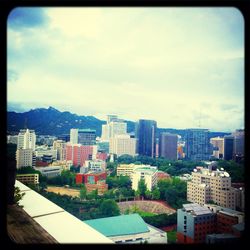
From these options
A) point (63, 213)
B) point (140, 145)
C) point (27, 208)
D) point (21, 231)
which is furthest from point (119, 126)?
point (21, 231)

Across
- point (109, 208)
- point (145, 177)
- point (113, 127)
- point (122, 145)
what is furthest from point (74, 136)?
point (109, 208)

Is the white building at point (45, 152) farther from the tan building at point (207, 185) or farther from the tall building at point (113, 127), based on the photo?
the tan building at point (207, 185)

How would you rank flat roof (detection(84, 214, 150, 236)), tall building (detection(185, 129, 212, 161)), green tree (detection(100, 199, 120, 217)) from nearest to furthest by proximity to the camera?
flat roof (detection(84, 214, 150, 236))
tall building (detection(185, 129, 212, 161))
green tree (detection(100, 199, 120, 217))

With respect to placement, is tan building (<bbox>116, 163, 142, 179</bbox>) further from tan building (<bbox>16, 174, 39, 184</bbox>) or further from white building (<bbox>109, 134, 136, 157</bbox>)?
tan building (<bbox>16, 174, 39, 184</bbox>)

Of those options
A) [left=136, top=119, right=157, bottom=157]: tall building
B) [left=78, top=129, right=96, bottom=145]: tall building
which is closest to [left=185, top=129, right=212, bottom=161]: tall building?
[left=136, top=119, right=157, bottom=157]: tall building

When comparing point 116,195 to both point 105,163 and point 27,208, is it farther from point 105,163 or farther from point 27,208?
point 27,208
